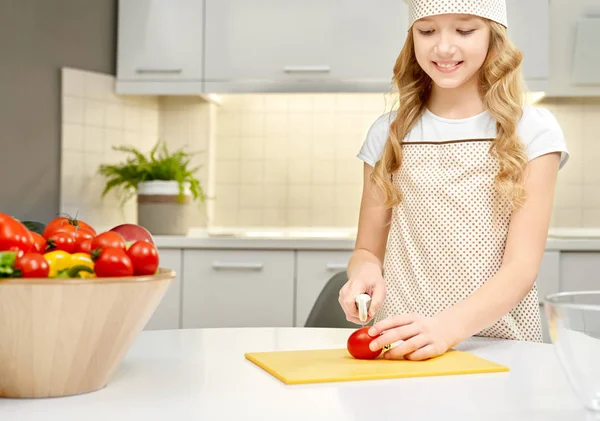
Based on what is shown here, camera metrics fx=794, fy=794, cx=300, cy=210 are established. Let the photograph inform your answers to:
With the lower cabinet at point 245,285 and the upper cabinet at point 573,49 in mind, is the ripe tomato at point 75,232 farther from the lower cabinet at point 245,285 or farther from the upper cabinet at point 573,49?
the upper cabinet at point 573,49

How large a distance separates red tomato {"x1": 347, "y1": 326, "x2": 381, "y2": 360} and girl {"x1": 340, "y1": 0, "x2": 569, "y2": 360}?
167 mm

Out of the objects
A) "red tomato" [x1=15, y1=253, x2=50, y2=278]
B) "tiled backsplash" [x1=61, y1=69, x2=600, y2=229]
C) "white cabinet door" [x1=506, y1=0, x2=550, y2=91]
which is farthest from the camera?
"tiled backsplash" [x1=61, y1=69, x2=600, y2=229]

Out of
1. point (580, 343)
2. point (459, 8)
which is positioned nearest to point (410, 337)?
point (580, 343)

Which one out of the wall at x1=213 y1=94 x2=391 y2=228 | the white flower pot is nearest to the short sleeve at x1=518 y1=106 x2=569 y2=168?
the white flower pot

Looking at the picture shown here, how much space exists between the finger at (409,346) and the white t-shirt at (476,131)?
0.55 m

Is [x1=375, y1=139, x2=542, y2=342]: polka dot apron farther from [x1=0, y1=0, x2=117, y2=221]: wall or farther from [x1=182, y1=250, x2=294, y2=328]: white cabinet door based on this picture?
[x1=0, y1=0, x2=117, y2=221]: wall

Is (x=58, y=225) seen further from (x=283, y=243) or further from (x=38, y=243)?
(x=283, y=243)

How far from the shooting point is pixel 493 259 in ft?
5.23

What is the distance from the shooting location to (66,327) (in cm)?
85

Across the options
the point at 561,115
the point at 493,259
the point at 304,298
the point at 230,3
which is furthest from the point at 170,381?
the point at 561,115

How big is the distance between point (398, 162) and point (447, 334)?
59 cm

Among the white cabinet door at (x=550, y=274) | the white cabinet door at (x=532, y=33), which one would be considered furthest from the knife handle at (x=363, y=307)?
the white cabinet door at (x=532, y=33)

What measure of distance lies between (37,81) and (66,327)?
2545 millimetres

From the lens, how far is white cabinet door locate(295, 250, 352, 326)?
3.02 meters
